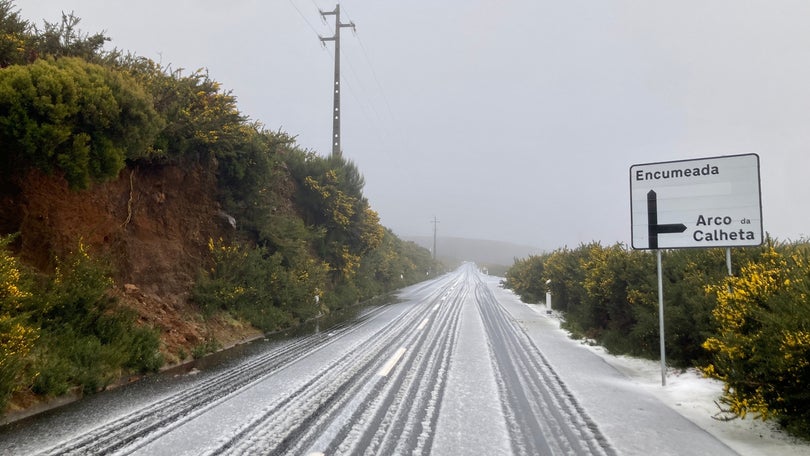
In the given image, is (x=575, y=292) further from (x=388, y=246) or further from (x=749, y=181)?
(x=388, y=246)

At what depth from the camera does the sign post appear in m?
6.31

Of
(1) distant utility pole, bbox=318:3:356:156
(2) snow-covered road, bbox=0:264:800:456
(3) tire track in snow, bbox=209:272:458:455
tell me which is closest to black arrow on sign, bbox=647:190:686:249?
(2) snow-covered road, bbox=0:264:800:456

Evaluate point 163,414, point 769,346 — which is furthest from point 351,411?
point 769,346

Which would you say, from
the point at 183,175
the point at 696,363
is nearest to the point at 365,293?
the point at 183,175

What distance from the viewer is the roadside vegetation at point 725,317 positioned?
4.03 metres

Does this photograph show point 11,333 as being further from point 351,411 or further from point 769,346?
point 769,346

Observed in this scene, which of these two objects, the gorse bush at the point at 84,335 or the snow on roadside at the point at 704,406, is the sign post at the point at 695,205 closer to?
the snow on roadside at the point at 704,406

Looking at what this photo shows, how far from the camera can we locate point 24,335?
5297mm

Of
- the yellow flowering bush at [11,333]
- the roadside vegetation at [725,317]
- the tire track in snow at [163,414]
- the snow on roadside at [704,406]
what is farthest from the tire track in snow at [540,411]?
the yellow flowering bush at [11,333]

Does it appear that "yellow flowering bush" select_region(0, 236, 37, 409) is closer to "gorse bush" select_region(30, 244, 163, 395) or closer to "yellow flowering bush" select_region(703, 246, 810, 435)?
"gorse bush" select_region(30, 244, 163, 395)

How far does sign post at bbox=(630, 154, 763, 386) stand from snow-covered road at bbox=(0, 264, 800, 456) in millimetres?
2018

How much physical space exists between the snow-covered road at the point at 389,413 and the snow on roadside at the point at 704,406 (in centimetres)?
19

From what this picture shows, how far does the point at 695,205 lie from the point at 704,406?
2973 mm

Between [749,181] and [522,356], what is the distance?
190 inches
